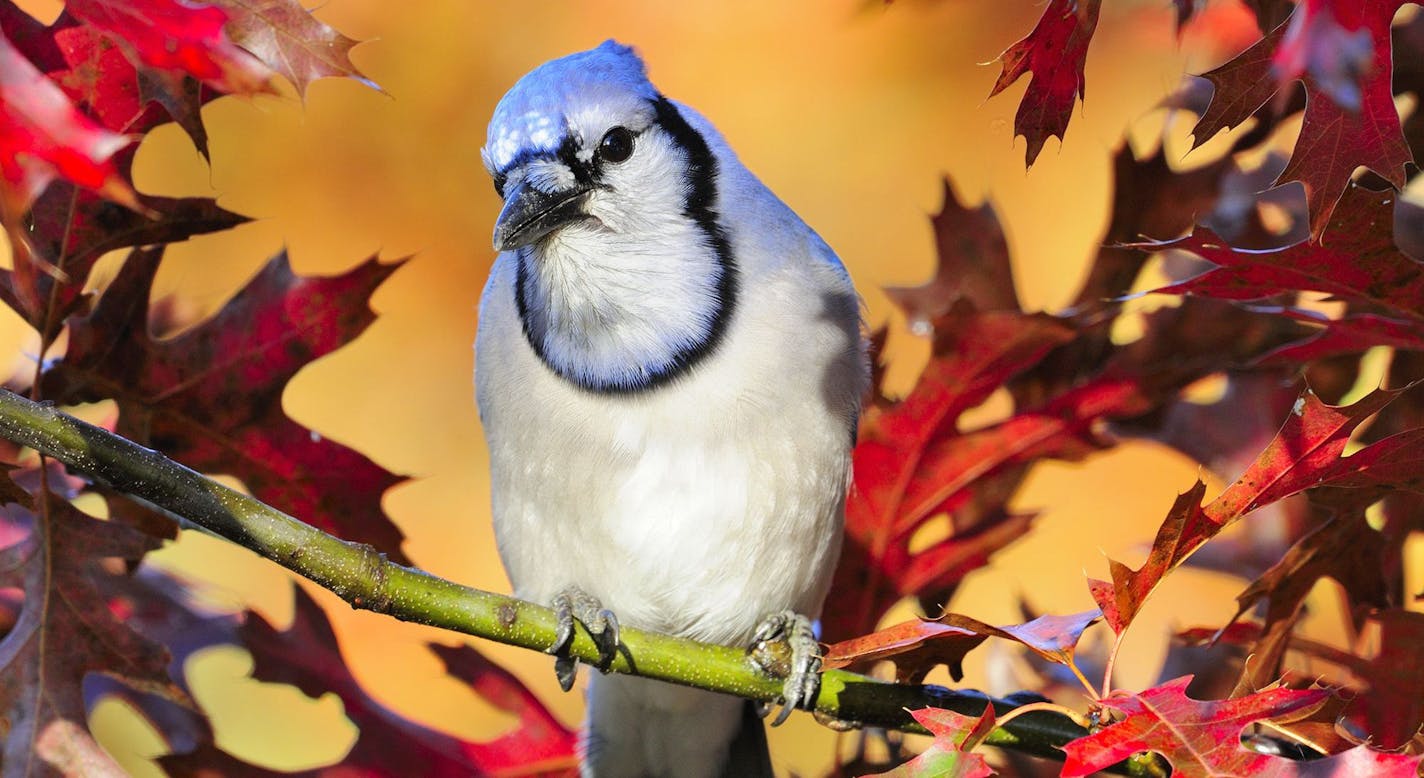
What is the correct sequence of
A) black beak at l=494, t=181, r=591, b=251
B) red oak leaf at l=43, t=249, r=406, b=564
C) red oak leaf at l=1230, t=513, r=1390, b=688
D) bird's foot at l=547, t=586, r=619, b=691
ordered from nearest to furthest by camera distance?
red oak leaf at l=1230, t=513, r=1390, b=688
bird's foot at l=547, t=586, r=619, b=691
red oak leaf at l=43, t=249, r=406, b=564
black beak at l=494, t=181, r=591, b=251

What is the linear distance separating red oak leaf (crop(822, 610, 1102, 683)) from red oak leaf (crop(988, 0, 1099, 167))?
1.26 feet

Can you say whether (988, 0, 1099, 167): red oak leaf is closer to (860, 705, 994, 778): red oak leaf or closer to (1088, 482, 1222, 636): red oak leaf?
(1088, 482, 1222, 636): red oak leaf

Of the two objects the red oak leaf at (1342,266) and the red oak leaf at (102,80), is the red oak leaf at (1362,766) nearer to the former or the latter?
the red oak leaf at (1342,266)

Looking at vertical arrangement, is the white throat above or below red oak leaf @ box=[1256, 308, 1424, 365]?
above

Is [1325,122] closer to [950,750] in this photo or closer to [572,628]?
[950,750]

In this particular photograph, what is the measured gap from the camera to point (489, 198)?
3328mm

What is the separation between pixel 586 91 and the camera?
73.8 inches

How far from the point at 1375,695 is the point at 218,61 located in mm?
1217

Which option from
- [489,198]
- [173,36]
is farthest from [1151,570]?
[489,198]

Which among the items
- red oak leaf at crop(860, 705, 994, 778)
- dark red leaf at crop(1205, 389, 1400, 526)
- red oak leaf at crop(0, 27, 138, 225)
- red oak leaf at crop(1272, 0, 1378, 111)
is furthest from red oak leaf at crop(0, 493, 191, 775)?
red oak leaf at crop(1272, 0, 1378, 111)

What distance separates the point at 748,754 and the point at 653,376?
0.67 metres

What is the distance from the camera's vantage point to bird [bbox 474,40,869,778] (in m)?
1.90

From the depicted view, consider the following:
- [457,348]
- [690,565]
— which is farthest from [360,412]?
[690,565]

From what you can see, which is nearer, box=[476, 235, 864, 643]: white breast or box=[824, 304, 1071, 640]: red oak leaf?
box=[824, 304, 1071, 640]: red oak leaf
